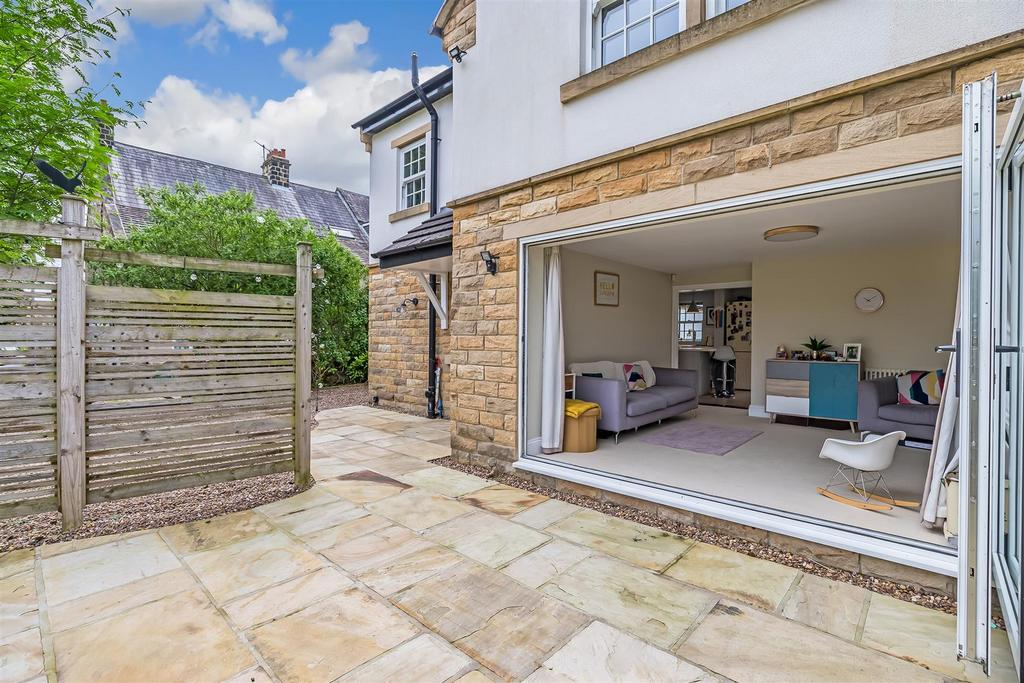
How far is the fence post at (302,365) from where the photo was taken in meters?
4.14

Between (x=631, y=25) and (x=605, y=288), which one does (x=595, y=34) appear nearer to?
(x=631, y=25)

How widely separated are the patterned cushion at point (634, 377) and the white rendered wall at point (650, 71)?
3.24 meters

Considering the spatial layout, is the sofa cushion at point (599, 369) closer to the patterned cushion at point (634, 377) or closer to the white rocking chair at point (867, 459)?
the patterned cushion at point (634, 377)

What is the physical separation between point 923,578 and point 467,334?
3811mm

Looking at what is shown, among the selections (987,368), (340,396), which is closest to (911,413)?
(987,368)

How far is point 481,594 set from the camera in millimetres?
2527

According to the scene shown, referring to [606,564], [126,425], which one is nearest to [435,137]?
[126,425]

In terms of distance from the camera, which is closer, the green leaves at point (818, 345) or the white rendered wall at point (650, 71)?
the white rendered wall at point (650, 71)

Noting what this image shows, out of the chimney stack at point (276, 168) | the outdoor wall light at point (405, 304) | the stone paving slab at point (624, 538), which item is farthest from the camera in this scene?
the chimney stack at point (276, 168)

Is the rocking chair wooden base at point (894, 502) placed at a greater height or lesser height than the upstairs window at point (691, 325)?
lesser

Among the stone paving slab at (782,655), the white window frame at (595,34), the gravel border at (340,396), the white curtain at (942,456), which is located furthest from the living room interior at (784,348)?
the gravel border at (340,396)

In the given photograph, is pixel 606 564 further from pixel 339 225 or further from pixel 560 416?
pixel 339 225

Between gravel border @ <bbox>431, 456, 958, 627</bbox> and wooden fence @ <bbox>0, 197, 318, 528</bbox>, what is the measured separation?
2.19 metres

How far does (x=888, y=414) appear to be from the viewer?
499 centimetres
